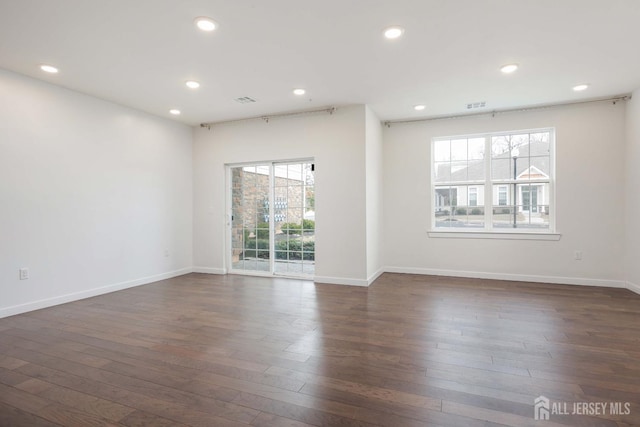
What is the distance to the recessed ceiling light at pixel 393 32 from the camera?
9.34 feet

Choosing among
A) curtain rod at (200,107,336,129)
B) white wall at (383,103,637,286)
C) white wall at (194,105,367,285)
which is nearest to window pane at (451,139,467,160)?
white wall at (383,103,637,286)

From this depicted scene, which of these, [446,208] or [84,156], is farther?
[446,208]

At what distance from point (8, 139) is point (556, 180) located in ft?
23.2

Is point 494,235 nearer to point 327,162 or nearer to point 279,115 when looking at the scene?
point 327,162

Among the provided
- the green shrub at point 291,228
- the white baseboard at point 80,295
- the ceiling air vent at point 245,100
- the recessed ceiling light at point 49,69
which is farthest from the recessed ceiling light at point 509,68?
the white baseboard at point 80,295

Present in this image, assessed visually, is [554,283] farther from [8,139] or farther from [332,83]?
[8,139]

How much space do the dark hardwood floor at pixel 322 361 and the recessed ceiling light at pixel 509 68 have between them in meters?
2.66

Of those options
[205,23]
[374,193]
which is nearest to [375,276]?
[374,193]

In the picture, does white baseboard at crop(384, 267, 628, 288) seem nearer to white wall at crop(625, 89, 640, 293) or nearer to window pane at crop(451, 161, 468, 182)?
white wall at crop(625, 89, 640, 293)

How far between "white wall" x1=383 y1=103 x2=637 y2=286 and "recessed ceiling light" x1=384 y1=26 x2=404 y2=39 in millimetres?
2934

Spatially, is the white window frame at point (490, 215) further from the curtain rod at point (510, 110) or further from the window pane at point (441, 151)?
the curtain rod at point (510, 110)

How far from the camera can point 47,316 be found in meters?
3.59

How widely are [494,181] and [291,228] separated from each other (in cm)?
341

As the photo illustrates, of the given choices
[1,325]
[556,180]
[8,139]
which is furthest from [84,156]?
[556,180]
